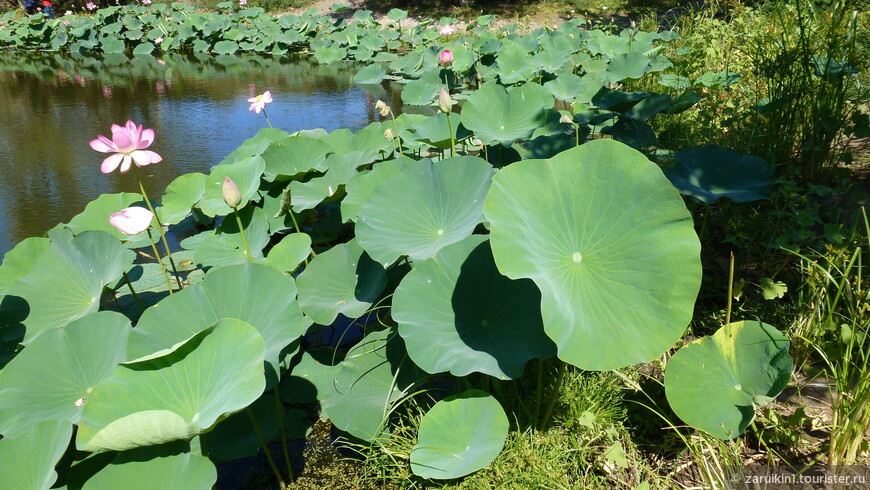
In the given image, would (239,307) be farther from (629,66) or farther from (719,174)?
(629,66)

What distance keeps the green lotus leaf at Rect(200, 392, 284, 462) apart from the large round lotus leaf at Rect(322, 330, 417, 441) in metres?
0.17

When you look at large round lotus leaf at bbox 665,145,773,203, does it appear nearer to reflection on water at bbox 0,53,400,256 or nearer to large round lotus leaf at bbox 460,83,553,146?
large round lotus leaf at bbox 460,83,553,146

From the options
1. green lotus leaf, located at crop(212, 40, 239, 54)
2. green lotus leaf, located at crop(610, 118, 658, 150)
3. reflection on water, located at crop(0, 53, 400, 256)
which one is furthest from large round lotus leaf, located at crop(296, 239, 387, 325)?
green lotus leaf, located at crop(212, 40, 239, 54)

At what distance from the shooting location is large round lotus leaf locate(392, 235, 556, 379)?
1408mm

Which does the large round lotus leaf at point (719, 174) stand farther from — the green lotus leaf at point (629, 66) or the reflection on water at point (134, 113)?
the reflection on water at point (134, 113)

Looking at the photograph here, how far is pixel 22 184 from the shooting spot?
13.1 ft

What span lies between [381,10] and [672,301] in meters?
13.8

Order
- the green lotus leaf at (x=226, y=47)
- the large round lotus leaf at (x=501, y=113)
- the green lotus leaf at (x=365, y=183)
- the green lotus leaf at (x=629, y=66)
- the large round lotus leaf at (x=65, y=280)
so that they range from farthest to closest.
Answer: the green lotus leaf at (x=226, y=47), the green lotus leaf at (x=629, y=66), the large round lotus leaf at (x=501, y=113), the green lotus leaf at (x=365, y=183), the large round lotus leaf at (x=65, y=280)

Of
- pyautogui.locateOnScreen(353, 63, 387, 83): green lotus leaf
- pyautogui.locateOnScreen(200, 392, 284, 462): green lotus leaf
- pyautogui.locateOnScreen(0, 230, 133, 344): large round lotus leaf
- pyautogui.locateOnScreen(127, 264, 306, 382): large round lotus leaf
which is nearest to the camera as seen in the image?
pyautogui.locateOnScreen(127, 264, 306, 382): large round lotus leaf

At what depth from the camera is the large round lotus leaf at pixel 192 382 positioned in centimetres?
120

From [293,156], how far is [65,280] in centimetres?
115

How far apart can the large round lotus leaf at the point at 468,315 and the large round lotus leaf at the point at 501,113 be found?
3.71 feet

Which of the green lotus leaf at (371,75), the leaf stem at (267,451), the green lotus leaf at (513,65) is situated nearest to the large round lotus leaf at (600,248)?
the leaf stem at (267,451)

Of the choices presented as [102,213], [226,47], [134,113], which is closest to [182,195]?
[102,213]
